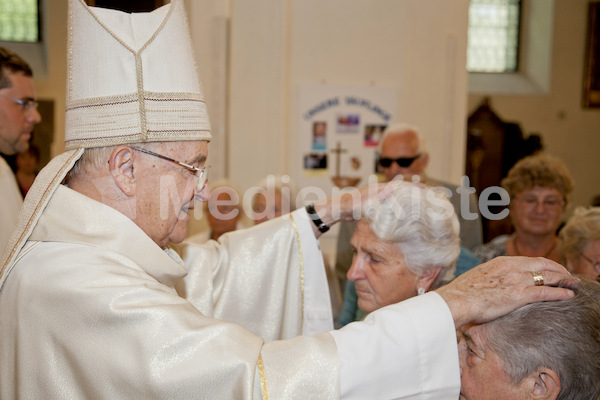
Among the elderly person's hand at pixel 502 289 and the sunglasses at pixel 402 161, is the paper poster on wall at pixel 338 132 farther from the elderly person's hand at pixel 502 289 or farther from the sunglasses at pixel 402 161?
the elderly person's hand at pixel 502 289

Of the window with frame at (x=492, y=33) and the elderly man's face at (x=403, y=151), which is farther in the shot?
the window with frame at (x=492, y=33)

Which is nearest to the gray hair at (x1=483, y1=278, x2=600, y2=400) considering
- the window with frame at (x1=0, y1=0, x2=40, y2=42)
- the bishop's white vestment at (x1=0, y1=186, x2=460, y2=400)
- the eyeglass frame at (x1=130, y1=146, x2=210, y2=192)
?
the bishop's white vestment at (x1=0, y1=186, x2=460, y2=400)

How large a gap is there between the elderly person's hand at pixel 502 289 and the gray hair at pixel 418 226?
30.2 inches

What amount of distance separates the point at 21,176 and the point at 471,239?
5118 mm

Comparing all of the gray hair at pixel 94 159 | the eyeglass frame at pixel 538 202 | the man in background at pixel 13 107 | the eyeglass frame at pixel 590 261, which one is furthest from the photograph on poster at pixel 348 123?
the gray hair at pixel 94 159

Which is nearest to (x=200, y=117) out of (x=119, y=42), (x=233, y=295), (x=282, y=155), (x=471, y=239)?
(x=119, y=42)

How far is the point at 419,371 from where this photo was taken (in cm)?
158

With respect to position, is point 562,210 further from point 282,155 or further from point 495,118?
point 495,118

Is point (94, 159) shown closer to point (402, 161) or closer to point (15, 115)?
point (15, 115)

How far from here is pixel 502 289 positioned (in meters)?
1.57

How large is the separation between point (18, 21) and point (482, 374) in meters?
9.62

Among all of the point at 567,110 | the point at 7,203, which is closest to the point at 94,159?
the point at 7,203

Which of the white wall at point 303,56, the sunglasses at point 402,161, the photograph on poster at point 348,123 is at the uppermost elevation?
the white wall at point 303,56

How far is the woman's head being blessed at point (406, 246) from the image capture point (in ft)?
7.96
